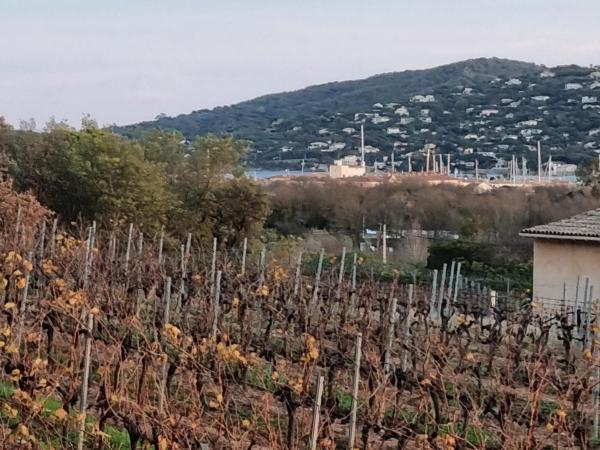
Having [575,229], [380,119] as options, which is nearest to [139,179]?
[575,229]

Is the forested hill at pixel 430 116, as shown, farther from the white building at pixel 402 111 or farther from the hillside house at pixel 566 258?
the hillside house at pixel 566 258

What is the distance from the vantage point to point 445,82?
7394 centimetres

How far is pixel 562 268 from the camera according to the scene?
1536 cm

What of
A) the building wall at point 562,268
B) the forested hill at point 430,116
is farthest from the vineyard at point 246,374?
the forested hill at point 430,116

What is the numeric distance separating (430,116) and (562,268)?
1978 inches

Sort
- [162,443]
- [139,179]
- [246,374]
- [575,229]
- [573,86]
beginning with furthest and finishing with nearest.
→ [573,86]
[139,179]
[575,229]
[246,374]
[162,443]

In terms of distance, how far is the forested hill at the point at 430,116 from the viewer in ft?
186

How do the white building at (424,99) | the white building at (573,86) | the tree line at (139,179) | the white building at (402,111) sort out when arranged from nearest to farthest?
Answer: the tree line at (139,179), the white building at (402,111), the white building at (573,86), the white building at (424,99)

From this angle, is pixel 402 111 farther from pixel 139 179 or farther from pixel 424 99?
pixel 139 179

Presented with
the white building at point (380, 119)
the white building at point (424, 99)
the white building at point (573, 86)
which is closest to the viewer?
the white building at point (380, 119)

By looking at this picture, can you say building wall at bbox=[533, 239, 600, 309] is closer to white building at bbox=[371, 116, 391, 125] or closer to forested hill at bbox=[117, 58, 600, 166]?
forested hill at bbox=[117, 58, 600, 166]

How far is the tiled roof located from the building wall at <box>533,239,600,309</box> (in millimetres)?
213

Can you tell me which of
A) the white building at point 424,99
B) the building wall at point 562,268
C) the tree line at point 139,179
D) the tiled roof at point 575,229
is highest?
the white building at point 424,99

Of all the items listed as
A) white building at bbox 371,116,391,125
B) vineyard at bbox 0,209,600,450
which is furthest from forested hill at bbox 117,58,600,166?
vineyard at bbox 0,209,600,450
